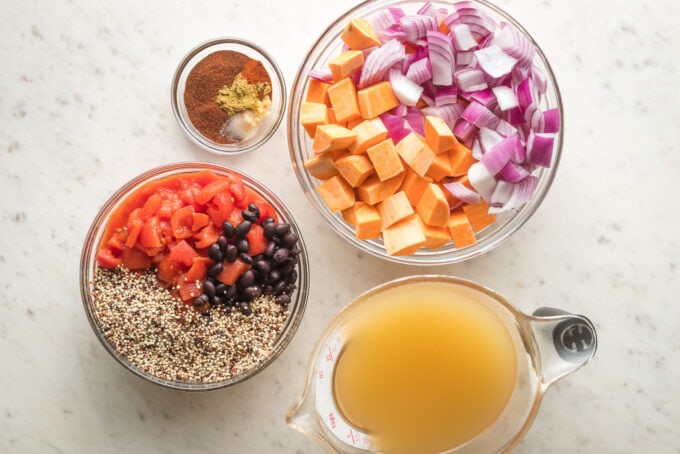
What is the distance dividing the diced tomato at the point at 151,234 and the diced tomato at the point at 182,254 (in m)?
0.04

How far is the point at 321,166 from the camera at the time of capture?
5.97 feet

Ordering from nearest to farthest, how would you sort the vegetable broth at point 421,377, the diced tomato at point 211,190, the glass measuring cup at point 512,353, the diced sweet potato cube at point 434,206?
the glass measuring cup at point 512,353
the vegetable broth at point 421,377
the diced sweet potato cube at point 434,206
the diced tomato at point 211,190

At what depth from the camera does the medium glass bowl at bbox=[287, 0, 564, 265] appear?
1.90 m

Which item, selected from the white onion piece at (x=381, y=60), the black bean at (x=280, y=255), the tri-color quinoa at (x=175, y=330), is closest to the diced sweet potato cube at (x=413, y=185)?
the white onion piece at (x=381, y=60)

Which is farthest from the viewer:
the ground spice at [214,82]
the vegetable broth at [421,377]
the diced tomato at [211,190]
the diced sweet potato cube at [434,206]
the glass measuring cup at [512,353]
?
the ground spice at [214,82]

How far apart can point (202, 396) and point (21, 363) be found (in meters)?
0.56

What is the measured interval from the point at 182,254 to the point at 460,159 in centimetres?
77

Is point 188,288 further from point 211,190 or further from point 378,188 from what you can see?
point 378,188

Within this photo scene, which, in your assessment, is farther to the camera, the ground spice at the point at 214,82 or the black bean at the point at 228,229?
the ground spice at the point at 214,82

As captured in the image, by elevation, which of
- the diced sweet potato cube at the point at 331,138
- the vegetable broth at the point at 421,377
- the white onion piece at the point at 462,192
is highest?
the diced sweet potato cube at the point at 331,138

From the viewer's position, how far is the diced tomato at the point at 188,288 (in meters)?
1.80

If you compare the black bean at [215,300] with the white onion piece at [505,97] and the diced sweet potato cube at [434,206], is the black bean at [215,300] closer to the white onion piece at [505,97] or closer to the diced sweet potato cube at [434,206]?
the diced sweet potato cube at [434,206]

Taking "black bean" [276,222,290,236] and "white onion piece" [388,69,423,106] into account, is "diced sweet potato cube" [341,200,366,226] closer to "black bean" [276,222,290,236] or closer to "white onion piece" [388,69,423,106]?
"black bean" [276,222,290,236]

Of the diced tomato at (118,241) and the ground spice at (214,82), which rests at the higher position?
the ground spice at (214,82)
